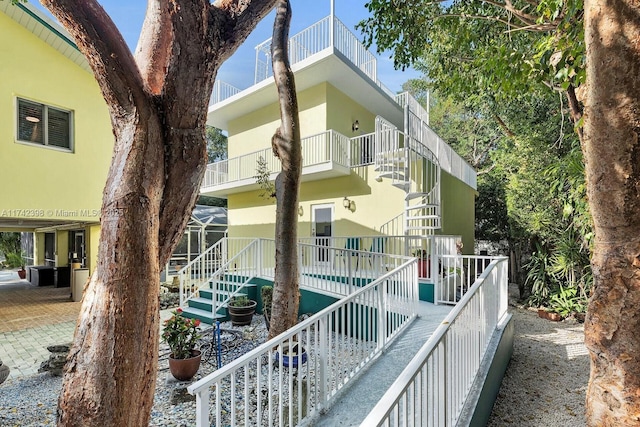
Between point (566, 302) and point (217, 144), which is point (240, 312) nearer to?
point (566, 302)

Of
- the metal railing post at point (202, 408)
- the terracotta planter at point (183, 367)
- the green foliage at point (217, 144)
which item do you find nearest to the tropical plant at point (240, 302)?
the terracotta planter at point (183, 367)

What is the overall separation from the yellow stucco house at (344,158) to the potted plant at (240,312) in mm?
2919

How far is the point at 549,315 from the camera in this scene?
7.66 m

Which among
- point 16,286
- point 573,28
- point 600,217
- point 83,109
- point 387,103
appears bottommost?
point 16,286

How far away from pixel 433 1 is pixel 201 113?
173 inches

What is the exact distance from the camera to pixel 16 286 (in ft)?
Result: 40.4

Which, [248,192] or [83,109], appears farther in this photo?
[248,192]

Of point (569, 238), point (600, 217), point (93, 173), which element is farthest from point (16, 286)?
point (569, 238)

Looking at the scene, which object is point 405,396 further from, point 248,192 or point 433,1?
point 248,192

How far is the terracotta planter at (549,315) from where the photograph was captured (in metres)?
7.54

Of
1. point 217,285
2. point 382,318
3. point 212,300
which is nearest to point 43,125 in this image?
point 217,285

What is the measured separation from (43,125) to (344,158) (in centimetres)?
755

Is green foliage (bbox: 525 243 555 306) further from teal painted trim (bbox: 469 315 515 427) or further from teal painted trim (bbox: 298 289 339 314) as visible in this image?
teal painted trim (bbox: 298 289 339 314)

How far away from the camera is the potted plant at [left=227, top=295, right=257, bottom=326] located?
7016 millimetres
